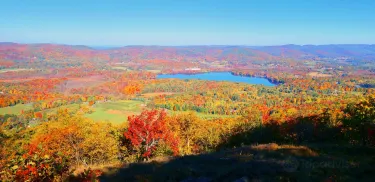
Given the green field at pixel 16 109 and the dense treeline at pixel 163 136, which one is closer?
the dense treeline at pixel 163 136

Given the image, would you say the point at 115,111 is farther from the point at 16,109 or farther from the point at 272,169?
the point at 272,169

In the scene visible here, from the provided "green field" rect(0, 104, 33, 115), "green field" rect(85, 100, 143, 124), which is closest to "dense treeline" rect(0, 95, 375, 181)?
"green field" rect(85, 100, 143, 124)

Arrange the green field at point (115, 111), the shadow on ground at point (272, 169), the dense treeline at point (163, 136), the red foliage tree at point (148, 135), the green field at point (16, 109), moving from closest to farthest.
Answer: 1. the shadow on ground at point (272, 169)
2. the dense treeline at point (163, 136)
3. the red foliage tree at point (148, 135)
4. the green field at point (115, 111)
5. the green field at point (16, 109)

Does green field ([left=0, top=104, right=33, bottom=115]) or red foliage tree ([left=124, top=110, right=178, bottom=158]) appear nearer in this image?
red foliage tree ([left=124, top=110, right=178, bottom=158])

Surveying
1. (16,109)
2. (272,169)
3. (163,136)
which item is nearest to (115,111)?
(16,109)

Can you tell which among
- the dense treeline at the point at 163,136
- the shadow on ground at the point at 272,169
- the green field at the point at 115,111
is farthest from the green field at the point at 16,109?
the shadow on ground at the point at 272,169

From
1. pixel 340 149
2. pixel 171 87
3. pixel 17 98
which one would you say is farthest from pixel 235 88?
pixel 340 149

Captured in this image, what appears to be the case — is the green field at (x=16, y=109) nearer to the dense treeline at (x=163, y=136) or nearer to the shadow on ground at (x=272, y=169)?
the dense treeline at (x=163, y=136)

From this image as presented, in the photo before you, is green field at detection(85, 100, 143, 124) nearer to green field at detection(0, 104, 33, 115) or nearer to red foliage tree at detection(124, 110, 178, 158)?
green field at detection(0, 104, 33, 115)
